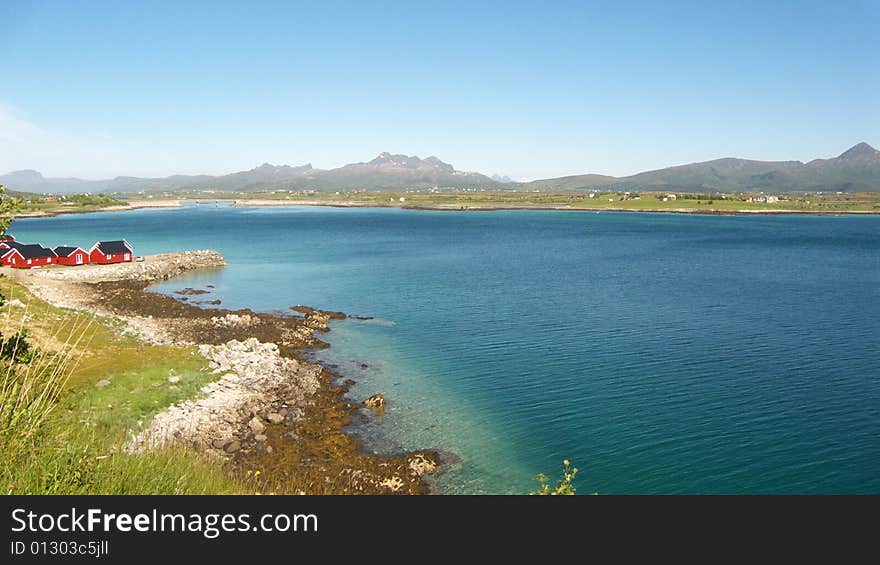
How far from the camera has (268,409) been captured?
26906 mm

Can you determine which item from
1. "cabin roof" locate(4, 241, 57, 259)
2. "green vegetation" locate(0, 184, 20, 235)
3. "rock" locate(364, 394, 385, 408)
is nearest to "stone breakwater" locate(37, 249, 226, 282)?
"cabin roof" locate(4, 241, 57, 259)

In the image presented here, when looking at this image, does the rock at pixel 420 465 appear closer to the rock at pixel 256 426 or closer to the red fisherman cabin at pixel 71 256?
the rock at pixel 256 426

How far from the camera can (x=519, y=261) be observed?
8544cm

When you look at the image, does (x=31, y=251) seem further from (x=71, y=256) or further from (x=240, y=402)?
(x=240, y=402)

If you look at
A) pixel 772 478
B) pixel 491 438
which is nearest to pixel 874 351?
pixel 772 478

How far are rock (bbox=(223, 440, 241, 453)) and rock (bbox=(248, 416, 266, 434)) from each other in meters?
1.29

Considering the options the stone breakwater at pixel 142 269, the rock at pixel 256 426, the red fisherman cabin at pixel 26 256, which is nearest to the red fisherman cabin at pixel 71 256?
the red fisherman cabin at pixel 26 256

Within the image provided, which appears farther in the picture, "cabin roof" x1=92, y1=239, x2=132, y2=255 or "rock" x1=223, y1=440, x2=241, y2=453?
"cabin roof" x1=92, y1=239, x2=132, y2=255

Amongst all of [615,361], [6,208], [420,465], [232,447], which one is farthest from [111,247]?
[6,208]

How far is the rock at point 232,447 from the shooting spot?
22.9 meters

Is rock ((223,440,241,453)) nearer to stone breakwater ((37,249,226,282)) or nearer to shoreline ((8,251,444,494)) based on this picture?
shoreline ((8,251,444,494))

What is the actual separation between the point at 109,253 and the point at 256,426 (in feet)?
195

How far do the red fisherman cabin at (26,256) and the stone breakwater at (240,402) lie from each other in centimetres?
4841

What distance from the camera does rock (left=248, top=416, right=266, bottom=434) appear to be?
81.1ft
